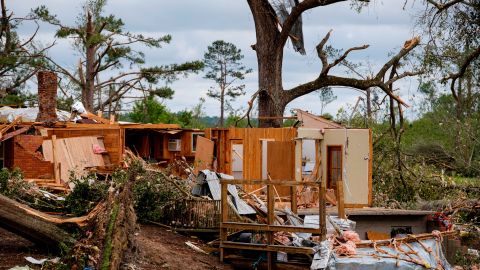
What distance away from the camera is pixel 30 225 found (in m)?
12.0

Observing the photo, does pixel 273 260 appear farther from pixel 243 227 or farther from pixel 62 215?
pixel 62 215

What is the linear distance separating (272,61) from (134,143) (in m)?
5.17

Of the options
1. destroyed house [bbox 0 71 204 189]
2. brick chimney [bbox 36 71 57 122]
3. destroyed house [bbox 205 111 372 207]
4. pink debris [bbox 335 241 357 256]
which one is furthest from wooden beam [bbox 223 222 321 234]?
brick chimney [bbox 36 71 57 122]

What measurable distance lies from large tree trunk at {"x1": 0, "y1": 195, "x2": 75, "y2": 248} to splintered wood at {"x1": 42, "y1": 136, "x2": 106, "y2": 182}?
7.07 m

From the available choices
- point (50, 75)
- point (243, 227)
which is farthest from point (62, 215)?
point (50, 75)

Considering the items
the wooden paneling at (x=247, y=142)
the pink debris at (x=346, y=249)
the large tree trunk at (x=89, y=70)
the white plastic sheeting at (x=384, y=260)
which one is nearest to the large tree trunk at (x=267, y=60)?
the wooden paneling at (x=247, y=142)

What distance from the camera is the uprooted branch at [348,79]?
2470cm

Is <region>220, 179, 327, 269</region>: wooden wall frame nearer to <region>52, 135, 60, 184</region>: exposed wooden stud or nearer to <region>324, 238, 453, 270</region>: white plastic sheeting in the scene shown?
<region>324, 238, 453, 270</region>: white plastic sheeting

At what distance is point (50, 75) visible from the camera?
75.5 feet

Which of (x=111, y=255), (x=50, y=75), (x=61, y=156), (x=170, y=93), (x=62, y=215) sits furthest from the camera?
(x=170, y=93)

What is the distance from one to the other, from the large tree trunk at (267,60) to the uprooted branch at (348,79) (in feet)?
1.89

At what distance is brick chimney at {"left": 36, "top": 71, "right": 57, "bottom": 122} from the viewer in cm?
2262

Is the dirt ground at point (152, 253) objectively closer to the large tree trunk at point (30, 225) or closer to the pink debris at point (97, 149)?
the large tree trunk at point (30, 225)

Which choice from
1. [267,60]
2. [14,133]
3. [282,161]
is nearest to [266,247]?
[282,161]
